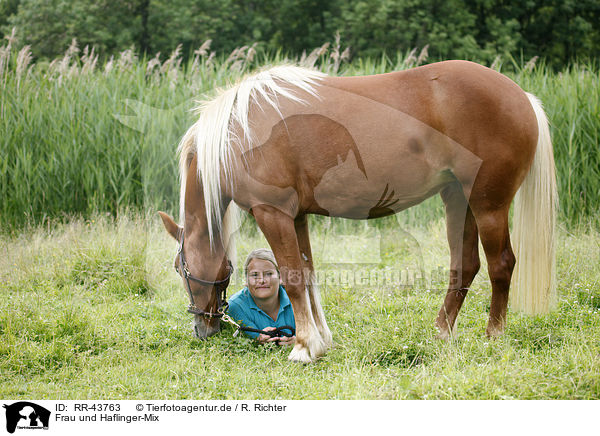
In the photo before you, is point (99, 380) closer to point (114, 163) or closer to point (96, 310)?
point (96, 310)

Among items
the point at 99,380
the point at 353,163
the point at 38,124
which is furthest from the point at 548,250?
the point at 38,124

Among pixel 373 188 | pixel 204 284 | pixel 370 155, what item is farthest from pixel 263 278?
pixel 370 155

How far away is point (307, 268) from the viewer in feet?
10.9

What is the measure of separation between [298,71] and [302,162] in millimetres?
674

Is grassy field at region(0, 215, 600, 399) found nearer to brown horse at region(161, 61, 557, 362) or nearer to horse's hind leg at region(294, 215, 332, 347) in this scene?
horse's hind leg at region(294, 215, 332, 347)

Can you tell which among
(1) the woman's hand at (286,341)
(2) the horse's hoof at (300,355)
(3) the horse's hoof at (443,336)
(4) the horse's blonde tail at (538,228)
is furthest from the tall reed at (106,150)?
(2) the horse's hoof at (300,355)

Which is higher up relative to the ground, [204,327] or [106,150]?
[106,150]

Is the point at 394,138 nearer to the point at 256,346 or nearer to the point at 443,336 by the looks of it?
the point at 443,336

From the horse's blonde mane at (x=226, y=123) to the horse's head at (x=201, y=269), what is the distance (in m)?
0.16

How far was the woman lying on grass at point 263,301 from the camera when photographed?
344 centimetres

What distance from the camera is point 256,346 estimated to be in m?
3.41
